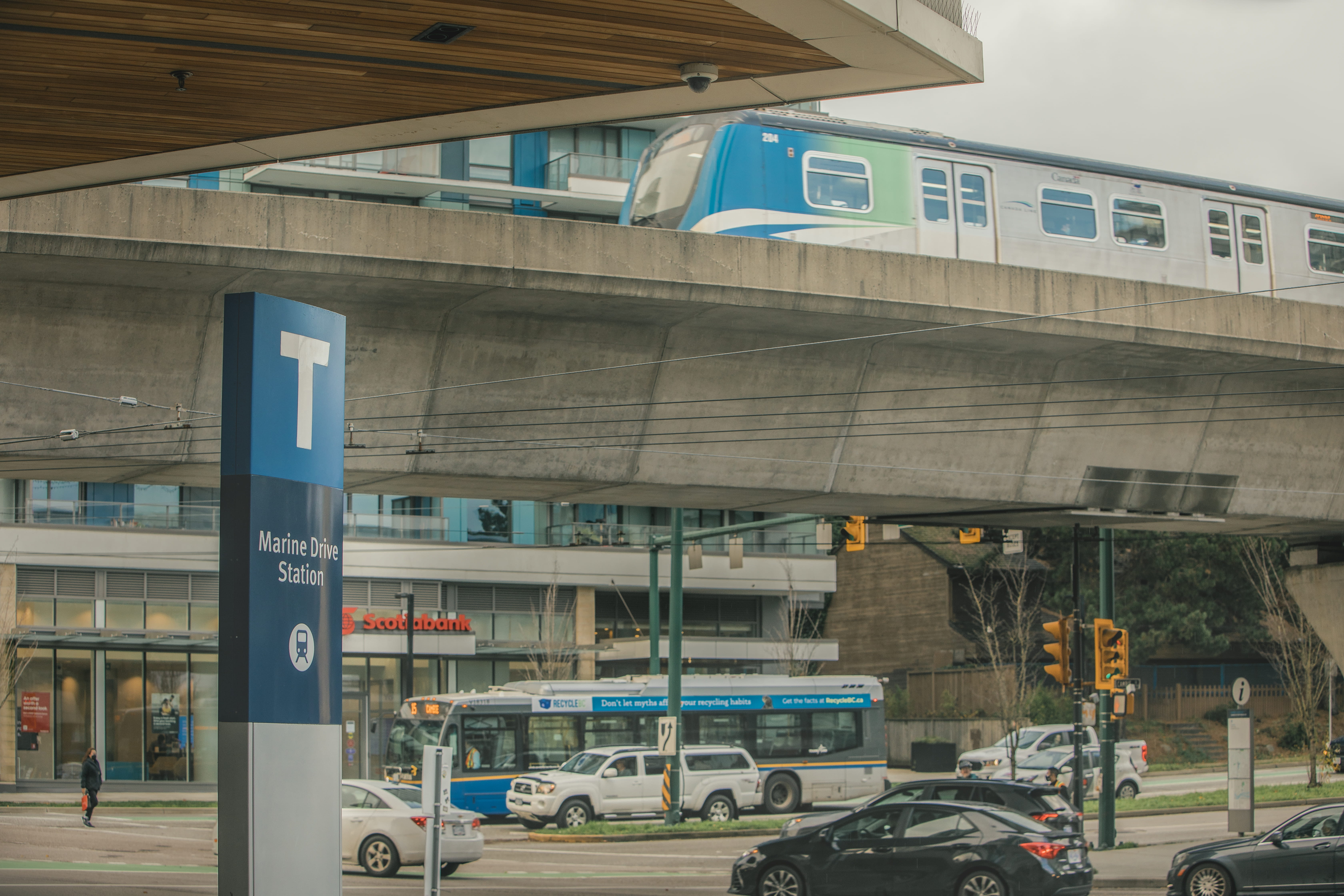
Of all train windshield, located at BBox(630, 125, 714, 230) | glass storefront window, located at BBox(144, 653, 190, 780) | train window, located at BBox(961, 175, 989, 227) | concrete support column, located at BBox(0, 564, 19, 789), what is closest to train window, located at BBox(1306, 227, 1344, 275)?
train window, located at BBox(961, 175, 989, 227)

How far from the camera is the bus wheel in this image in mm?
34344

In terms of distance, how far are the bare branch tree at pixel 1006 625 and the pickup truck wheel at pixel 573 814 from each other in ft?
57.4

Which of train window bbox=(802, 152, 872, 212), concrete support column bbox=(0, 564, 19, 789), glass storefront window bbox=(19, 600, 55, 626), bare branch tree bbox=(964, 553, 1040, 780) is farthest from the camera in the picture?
bare branch tree bbox=(964, 553, 1040, 780)

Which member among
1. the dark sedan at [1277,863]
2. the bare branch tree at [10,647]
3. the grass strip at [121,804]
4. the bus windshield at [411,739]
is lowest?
the grass strip at [121,804]

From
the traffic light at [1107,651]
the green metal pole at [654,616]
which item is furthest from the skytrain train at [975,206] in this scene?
the green metal pole at [654,616]

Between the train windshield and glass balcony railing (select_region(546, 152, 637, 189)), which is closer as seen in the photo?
the train windshield

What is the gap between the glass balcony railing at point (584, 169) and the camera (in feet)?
171

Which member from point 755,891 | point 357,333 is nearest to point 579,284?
point 357,333

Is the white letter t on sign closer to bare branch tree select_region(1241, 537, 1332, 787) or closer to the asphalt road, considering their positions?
the asphalt road

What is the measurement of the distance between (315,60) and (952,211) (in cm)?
1548

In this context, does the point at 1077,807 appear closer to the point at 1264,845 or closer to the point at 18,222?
the point at 1264,845

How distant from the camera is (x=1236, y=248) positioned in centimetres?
2542

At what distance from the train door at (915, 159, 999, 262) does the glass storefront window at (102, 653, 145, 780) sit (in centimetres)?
3051

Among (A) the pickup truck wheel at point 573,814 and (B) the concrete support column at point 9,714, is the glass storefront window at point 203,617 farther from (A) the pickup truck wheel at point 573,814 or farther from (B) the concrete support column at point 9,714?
(A) the pickup truck wheel at point 573,814
